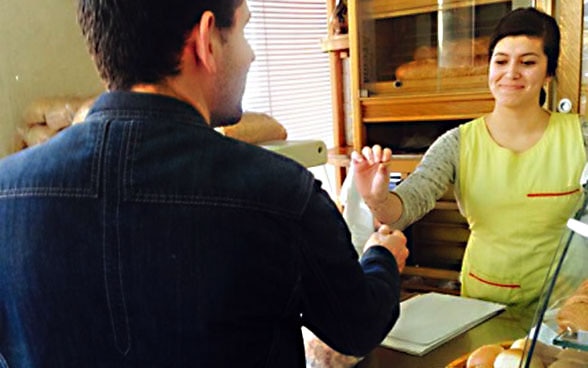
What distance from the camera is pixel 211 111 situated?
2.18ft

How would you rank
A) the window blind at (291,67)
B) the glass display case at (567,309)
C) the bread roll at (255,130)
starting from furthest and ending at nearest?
the window blind at (291,67) → the bread roll at (255,130) → the glass display case at (567,309)

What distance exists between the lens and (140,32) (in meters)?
0.59

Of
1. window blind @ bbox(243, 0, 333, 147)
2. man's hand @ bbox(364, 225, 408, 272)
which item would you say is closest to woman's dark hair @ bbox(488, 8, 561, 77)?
man's hand @ bbox(364, 225, 408, 272)

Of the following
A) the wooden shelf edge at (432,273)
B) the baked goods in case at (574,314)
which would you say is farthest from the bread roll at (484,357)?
the wooden shelf edge at (432,273)

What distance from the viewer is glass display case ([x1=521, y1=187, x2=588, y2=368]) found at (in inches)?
27.9

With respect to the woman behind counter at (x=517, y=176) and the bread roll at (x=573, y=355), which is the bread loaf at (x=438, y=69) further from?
the bread roll at (x=573, y=355)

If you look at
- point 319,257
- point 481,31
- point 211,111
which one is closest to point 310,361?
point 319,257

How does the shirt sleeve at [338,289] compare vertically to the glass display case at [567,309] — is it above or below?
above

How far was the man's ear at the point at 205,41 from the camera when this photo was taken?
1.99 ft

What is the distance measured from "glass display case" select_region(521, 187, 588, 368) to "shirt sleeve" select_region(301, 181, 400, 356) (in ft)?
0.63

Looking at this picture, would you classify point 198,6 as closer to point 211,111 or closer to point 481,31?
point 211,111

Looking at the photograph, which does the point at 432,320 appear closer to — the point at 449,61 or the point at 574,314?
the point at 574,314

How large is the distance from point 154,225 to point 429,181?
0.95 m

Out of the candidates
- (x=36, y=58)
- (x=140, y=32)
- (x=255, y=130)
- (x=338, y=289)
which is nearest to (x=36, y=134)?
(x=36, y=58)
